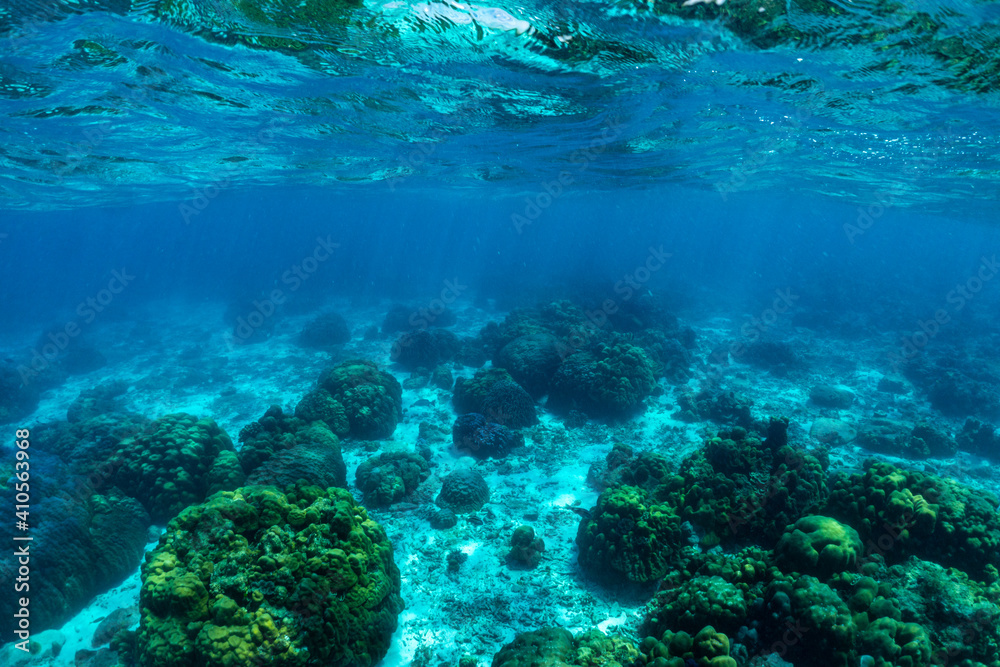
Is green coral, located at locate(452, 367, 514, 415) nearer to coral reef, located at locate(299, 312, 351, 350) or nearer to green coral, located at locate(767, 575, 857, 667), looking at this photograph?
green coral, located at locate(767, 575, 857, 667)

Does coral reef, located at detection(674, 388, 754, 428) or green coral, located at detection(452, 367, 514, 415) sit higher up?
coral reef, located at detection(674, 388, 754, 428)

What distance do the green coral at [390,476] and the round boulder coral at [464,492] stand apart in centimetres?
Answer: 81

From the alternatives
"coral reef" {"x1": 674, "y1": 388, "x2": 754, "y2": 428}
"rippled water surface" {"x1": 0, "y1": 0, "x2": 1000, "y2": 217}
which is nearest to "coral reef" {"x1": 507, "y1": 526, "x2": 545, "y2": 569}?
"coral reef" {"x1": 674, "y1": 388, "x2": 754, "y2": 428}

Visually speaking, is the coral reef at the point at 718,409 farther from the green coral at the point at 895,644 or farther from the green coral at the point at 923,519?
the green coral at the point at 895,644

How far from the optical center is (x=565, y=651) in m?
5.48

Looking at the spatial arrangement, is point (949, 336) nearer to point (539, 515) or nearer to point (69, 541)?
point (539, 515)

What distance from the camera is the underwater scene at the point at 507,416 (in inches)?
217

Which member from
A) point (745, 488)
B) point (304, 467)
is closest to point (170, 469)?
point (304, 467)

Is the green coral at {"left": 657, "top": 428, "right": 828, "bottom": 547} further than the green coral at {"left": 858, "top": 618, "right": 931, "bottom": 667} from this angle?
Yes

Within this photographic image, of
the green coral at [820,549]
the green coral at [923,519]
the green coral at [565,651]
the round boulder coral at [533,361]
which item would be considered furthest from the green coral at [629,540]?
the round boulder coral at [533,361]

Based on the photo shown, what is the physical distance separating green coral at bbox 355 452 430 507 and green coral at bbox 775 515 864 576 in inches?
291

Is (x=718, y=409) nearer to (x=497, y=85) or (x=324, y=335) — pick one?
(x=497, y=85)

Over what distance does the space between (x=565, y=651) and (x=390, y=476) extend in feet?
19.0

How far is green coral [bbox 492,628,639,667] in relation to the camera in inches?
209
